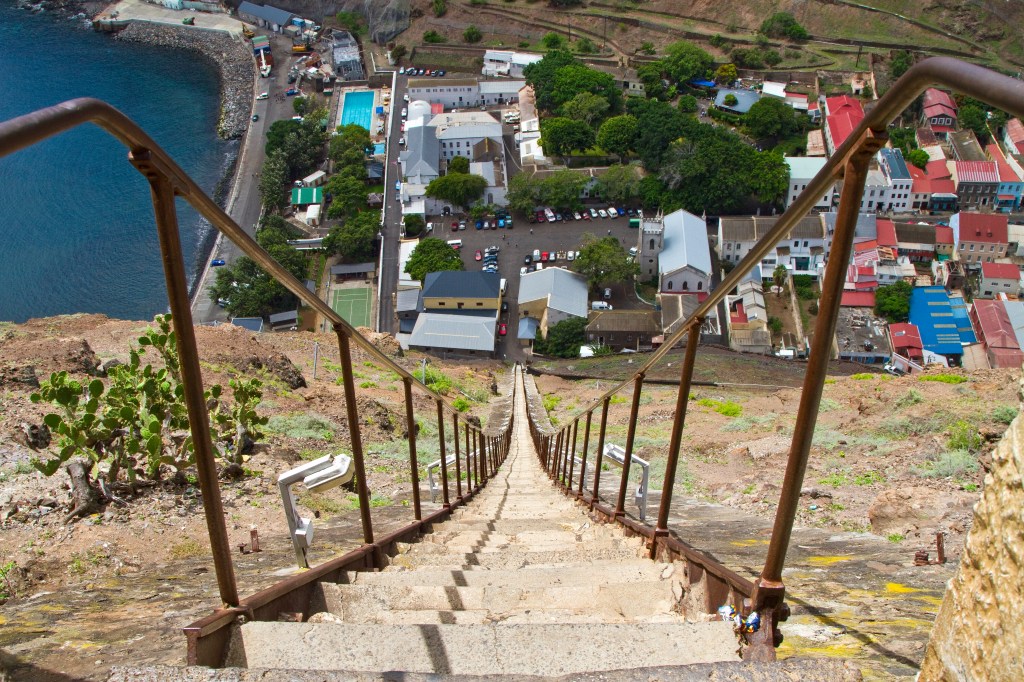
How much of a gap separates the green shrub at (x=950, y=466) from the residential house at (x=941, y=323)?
29.7 metres

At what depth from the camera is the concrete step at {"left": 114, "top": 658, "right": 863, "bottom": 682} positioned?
2.32 metres

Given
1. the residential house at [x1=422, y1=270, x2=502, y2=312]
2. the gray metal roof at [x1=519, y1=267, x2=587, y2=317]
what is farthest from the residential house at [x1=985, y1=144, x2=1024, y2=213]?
the residential house at [x1=422, y1=270, x2=502, y2=312]

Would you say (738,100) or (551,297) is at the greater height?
(738,100)

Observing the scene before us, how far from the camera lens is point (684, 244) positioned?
4197cm

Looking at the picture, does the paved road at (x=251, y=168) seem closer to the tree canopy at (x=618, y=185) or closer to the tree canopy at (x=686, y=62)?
the tree canopy at (x=618, y=185)

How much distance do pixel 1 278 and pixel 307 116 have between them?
2092cm

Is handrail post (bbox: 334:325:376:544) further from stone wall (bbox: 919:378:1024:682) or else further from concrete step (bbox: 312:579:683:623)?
stone wall (bbox: 919:378:1024:682)

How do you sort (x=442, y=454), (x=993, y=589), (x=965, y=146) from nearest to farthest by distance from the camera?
(x=993, y=589)
(x=442, y=454)
(x=965, y=146)

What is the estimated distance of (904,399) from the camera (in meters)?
11.4

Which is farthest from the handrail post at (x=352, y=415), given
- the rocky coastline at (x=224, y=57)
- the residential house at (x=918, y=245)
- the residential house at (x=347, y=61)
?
the residential house at (x=347, y=61)

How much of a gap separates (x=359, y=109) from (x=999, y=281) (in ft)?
134

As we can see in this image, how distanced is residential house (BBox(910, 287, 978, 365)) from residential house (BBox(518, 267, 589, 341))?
15.5 m

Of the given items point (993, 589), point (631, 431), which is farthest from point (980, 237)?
point (993, 589)

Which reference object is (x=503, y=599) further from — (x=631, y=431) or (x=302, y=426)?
(x=302, y=426)
